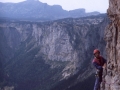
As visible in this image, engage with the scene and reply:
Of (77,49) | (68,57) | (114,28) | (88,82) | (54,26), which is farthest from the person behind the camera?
(54,26)

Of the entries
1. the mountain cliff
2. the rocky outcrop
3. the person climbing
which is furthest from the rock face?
the mountain cliff

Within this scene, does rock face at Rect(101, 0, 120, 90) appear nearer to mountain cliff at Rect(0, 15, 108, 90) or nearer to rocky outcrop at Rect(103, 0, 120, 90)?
rocky outcrop at Rect(103, 0, 120, 90)

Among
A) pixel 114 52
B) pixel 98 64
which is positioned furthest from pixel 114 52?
pixel 98 64

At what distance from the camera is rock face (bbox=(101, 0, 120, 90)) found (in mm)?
20891

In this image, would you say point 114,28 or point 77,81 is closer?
point 114,28

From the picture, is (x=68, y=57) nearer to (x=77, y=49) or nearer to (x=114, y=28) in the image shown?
(x=77, y=49)

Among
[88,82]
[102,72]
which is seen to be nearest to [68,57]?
[88,82]

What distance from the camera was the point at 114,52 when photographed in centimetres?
2200

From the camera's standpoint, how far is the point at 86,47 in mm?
145250

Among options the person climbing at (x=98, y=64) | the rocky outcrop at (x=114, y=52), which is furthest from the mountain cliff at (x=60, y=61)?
the rocky outcrop at (x=114, y=52)

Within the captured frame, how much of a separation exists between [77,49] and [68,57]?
15656 millimetres

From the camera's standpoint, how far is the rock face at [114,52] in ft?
68.5

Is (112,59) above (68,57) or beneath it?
above

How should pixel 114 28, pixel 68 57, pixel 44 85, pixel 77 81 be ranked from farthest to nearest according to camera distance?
1. pixel 68 57
2. pixel 44 85
3. pixel 77 81
4. pixel 114 28
